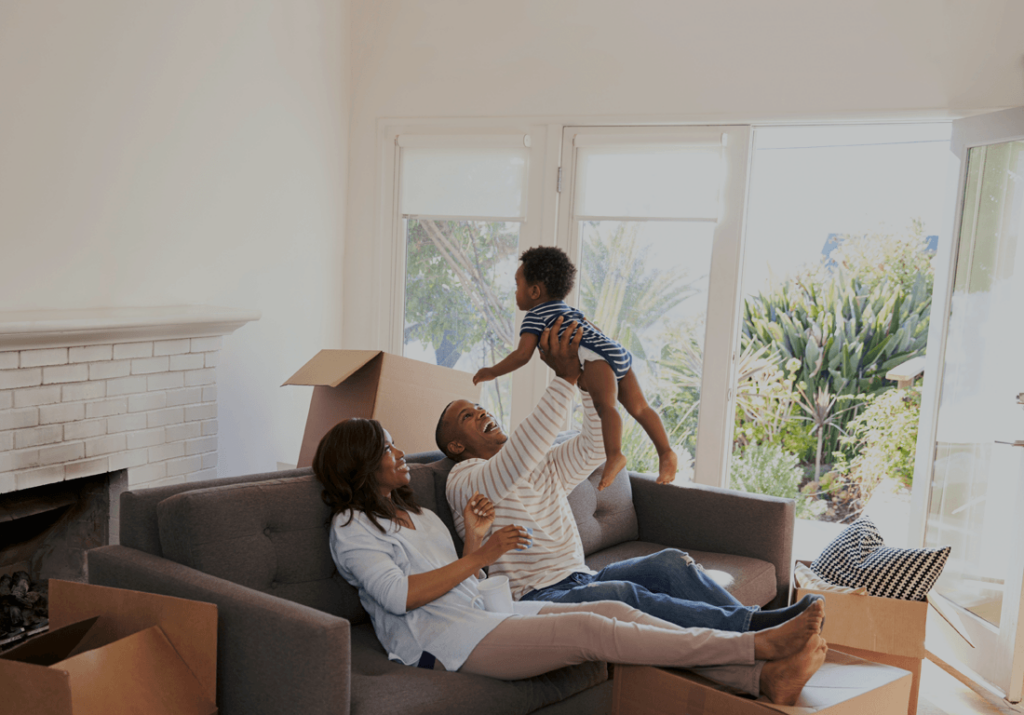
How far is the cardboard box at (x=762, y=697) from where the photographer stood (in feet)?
5.84

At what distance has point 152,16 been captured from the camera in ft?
10.3

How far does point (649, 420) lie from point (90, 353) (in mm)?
1881

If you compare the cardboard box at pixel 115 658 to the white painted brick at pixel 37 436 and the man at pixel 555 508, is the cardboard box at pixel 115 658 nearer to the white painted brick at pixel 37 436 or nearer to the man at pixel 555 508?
the man at pixel 555 508

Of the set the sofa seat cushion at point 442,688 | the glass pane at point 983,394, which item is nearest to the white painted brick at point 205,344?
the sofa seat cushion at point 442,688

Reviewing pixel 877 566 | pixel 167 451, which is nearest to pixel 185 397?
pixel 167 451

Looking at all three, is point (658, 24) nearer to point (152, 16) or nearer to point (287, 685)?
point (152, 16)

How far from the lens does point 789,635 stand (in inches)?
70.3

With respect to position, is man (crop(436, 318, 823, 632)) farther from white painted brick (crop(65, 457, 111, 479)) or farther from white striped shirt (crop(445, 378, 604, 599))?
white painted brick (crop(65, 457, 111, 479))

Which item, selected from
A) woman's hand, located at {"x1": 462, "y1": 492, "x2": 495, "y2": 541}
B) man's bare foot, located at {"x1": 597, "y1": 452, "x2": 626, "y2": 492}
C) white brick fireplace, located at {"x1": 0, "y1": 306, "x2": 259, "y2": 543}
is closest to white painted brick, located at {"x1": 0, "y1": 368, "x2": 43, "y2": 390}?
white brick fireplace, located at {"x1": 0, "y1": 306, "x2": 259, "y2": 543}

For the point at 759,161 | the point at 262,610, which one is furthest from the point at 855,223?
the point at 262,610

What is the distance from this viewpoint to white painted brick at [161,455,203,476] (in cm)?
327

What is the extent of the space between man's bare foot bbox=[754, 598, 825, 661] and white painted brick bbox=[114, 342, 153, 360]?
2.30 metres

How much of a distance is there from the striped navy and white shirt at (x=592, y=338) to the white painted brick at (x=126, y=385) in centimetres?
151

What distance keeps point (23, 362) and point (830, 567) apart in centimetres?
271
